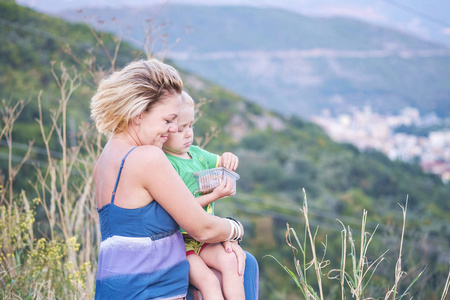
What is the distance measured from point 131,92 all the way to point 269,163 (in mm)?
18724

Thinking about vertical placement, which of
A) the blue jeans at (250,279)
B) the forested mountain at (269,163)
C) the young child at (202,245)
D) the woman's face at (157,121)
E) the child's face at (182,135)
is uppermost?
the woman's face at (157,121)

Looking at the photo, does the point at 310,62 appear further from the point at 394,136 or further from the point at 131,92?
the point at 131,92

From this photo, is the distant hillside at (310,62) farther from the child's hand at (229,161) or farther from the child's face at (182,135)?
the child's face at (182,135)

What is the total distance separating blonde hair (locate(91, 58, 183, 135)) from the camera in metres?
1.69

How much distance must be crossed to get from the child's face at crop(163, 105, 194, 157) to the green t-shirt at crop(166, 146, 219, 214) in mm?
44

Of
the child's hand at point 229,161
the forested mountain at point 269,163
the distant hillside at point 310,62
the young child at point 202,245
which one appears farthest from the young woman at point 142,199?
the distant hillside at point 310,62

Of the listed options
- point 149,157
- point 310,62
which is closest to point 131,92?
point 149,157

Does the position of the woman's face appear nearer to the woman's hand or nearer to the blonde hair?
the blonde hair

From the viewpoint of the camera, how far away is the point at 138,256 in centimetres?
166

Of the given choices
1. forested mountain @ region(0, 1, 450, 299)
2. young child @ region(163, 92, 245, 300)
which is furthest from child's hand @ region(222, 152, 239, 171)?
forested mountain @ region(0, 1, 450, 299)

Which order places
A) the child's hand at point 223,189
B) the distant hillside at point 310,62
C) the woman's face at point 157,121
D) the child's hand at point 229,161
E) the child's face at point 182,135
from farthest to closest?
the distant hillside at point 310,62 < the child's hand at point 229,161 < the child's face at point 182,135 < the child's hand at point 223,189 < the woman's face at point 157,121

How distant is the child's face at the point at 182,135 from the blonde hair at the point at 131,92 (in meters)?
0.21

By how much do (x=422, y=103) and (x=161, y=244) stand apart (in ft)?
105

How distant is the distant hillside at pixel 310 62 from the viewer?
30.5 meters
